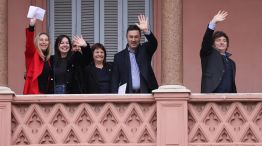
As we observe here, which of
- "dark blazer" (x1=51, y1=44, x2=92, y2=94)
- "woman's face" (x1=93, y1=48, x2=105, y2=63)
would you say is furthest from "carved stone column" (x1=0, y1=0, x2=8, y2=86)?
"woman's face" (x1=93, y1=48, x2=105, y2=63)

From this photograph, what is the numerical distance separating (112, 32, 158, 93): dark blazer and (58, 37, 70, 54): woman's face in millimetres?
795

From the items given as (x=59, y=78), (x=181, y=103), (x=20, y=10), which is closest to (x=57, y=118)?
(x=59, y=78)

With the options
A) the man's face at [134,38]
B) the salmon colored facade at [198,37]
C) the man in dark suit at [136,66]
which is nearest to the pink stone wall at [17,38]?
the salmon colored facade at [198,37]

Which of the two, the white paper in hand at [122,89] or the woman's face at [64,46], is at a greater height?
the woman's face at [64,46]

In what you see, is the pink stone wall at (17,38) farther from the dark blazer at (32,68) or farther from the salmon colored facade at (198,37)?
the dark blazer at (32,68)

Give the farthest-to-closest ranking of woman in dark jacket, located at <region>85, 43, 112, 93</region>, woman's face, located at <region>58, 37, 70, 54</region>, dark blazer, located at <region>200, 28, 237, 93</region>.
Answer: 1. woman in dark jacket, located at <region>85, 43, 112, 93</region>
2. woman's face, located at <region>58, 37, 70, 54</region>
3. dark blazer, located at <region>200, 28, 237, 93</region>

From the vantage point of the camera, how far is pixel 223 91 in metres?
20.1

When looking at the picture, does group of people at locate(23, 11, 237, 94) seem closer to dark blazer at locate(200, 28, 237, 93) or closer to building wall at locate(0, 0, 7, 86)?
dark blazer at locate(200, 28, 237, 93)

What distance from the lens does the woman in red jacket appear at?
20141 mm

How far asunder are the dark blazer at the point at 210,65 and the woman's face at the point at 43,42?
242 cm

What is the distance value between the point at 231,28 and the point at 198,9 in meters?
0.69

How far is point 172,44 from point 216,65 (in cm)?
83

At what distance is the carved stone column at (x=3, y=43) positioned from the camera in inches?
800

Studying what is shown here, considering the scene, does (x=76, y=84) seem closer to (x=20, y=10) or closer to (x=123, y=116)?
(x=123, y=116)
